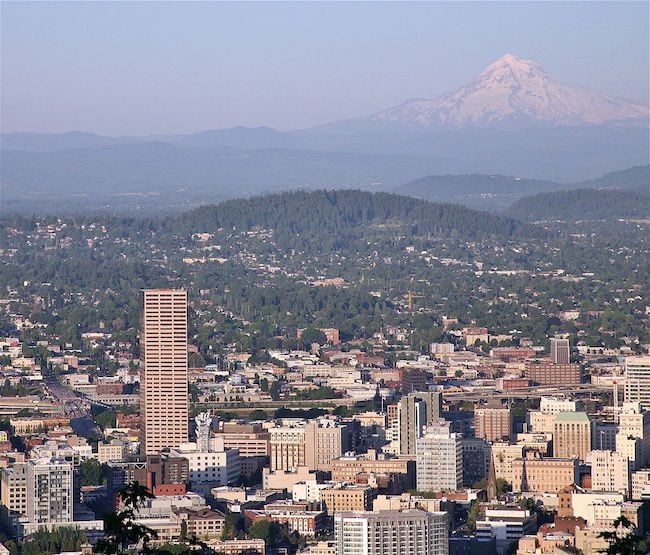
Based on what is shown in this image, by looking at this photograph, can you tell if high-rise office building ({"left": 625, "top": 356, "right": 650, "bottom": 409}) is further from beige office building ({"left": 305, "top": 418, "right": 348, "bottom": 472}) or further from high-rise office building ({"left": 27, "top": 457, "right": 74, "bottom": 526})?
high-rise office building ({"left": 27, "top": 457, "right": 74, "bottom": 526})

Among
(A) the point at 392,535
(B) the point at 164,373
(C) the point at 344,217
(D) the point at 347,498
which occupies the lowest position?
(D) the point at 347,498

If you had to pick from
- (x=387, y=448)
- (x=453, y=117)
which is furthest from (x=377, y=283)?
(x=453, y=117)

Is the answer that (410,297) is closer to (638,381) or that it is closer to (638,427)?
(638,381)

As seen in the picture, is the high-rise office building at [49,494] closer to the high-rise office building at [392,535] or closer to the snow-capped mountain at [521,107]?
the high-rise office building at [392,535]

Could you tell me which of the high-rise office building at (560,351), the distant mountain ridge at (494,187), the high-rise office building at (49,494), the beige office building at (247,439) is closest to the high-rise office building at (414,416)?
the beige office building at (247,439)

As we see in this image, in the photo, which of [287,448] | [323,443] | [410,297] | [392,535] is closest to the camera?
A: [392,535]

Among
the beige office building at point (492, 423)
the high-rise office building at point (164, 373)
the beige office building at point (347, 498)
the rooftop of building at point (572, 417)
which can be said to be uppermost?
the high-rise office building at point (164, 373)

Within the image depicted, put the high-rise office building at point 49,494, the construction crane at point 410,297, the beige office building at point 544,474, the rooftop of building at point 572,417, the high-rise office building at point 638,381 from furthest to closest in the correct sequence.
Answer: the construction crane at point 410,297 → the high-rise office building at point 638,381 → the rooftop of building at point 572,417 → the beige office building at point 544,474 → the high-rise office building at point 49,494

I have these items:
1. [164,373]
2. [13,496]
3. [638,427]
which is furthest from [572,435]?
[13,496]
